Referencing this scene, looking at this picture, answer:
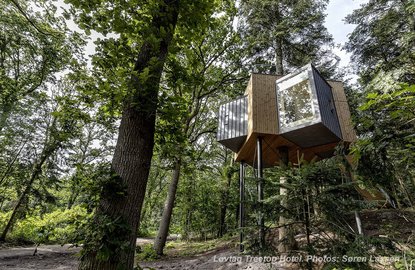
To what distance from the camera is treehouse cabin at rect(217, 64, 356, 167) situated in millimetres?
5895

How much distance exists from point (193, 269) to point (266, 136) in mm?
4251

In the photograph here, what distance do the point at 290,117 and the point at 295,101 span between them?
599mm

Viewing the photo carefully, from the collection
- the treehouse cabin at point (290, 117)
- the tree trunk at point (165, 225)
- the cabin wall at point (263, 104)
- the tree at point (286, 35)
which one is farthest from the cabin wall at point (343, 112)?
the tree trunk at point (165, 225)

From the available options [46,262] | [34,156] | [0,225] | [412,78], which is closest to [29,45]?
[34,156]

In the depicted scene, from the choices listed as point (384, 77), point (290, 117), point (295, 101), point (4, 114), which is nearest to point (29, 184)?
point (4, 114)

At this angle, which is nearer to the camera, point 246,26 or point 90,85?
point 90,85

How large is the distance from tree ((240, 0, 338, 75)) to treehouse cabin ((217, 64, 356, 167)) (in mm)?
3242

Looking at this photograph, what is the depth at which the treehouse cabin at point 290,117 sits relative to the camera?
589 cm

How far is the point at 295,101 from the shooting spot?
6.35 meters

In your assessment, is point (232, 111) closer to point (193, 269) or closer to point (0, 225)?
point (193, 269)

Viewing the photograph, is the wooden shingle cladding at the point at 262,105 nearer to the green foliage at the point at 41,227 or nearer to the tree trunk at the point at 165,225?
the tree trunk at the point at 165,225

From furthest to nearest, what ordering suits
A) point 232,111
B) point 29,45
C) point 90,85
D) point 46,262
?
1. point 29,45
2. point 232,111
3. point 46,262
4. point 90,85

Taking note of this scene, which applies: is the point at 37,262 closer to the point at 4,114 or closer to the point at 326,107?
the point at 4,114

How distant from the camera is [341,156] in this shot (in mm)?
3115
